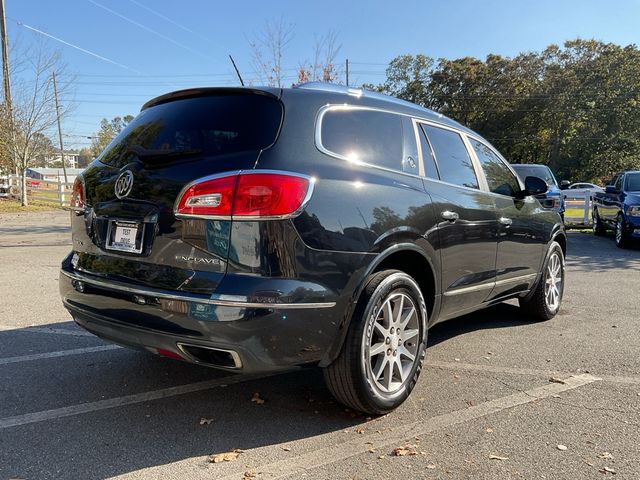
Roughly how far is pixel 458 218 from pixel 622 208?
9.84m

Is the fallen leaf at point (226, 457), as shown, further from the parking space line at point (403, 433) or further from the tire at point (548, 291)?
the tire at point (548, 291)

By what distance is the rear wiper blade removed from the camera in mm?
2862

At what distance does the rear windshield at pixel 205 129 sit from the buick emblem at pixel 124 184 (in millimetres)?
120

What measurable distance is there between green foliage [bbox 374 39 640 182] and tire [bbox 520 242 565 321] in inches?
1600

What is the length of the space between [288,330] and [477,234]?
199 centimetres

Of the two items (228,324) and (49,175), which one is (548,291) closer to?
(228,324)

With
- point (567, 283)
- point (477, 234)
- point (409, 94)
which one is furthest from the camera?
point (409, 94)

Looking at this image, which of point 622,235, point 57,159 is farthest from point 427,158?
point 57,159

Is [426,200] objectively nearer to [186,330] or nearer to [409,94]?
[186,330]

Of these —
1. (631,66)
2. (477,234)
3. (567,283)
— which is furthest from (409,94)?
(477,234)

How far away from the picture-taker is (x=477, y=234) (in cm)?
402

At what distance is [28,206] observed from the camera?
21.9 metres

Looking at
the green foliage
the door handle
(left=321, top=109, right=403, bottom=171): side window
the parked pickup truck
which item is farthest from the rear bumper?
the green foliage

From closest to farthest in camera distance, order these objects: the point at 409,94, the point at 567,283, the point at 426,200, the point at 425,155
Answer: the point at 426,200, the point at 425,155, the point at 567,283, the point at 409,94
